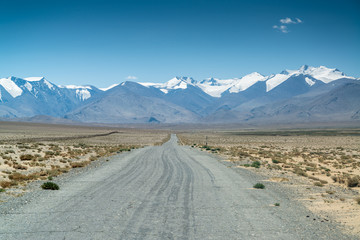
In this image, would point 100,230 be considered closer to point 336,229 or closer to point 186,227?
point 186,227

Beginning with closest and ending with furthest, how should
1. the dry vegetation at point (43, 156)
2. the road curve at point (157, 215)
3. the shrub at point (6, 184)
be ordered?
the road curve at point (157, 215) → the shrub at point (6, 184) → the dry vegetation at point (43, 156)

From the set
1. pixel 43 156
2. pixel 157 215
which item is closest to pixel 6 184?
pixel 157 215

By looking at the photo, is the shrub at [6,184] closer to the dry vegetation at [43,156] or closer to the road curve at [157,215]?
the dry vegetation at [43,156]

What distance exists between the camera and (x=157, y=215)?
9578mm

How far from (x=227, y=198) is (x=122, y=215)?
480 centimetres

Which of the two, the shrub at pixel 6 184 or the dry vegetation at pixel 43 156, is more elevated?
the shrub at pixel 6 184

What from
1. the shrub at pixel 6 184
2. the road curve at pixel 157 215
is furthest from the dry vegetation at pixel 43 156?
the road curve at pixel 157 215

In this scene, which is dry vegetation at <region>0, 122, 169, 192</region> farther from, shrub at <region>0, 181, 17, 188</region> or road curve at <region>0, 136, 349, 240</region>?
road curve at <region>0, 136, 349, 240</region>

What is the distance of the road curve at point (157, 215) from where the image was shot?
8055 millimetres

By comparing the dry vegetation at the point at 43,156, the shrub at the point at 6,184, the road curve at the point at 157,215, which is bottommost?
the dry vegetation at the point at 43,156

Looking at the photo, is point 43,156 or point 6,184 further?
point 43,156

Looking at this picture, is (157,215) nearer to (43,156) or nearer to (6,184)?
(6,184)

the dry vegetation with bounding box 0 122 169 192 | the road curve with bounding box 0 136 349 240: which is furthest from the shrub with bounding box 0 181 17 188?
the road curve with bounding box 0 136 349 240

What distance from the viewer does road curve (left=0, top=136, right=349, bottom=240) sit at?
8055mm
